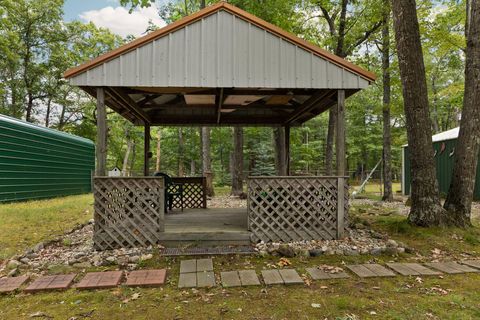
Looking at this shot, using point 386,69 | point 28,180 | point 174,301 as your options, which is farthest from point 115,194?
point 386,69

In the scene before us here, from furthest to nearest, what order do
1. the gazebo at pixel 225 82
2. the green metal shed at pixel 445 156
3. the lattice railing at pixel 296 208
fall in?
the green metal shed at pixel 445 156, the lattice railing at pixel 296 208, the gazebo at pixel 225 82

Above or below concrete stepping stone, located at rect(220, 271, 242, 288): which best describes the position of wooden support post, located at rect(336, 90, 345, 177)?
above

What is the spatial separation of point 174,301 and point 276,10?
31.3 feet

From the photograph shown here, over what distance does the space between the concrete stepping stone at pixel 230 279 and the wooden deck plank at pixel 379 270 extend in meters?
1.55

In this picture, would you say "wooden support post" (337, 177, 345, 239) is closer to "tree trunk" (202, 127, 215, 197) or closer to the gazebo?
the gazebo

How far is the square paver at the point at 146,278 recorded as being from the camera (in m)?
3.26

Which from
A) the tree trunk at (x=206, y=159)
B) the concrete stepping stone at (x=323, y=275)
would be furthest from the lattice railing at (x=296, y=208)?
the tree trunk at (x=206, y=159)

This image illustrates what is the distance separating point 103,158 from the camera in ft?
15.2

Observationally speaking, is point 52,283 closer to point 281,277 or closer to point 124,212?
point 124,212

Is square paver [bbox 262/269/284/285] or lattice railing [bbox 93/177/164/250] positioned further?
lattice railing [bbox 93/177/164/250]

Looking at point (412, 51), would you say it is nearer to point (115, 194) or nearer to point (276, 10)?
point (115, 194)

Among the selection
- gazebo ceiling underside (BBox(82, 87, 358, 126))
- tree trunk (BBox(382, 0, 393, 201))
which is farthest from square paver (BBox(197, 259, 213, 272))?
tree trunk (BBox(382, 0, 393, 201))

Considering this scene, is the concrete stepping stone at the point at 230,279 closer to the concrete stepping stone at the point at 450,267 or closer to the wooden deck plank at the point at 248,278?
the wooden deck plank at the point at 248,278

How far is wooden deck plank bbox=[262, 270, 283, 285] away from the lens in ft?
10.8
